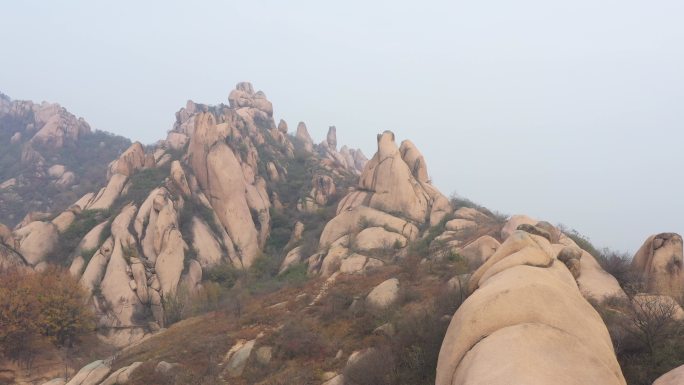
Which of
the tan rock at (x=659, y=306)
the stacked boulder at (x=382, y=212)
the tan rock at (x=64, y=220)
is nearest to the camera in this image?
the tan rock at (x=659, y=306)

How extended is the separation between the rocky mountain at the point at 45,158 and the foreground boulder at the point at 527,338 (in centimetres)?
7019

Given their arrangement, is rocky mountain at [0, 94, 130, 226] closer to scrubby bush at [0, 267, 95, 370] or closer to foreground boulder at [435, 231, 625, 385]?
scrubby bush at [0, 267, 95, 370]

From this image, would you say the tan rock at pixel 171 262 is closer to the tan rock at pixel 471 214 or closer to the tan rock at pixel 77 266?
the tan rock at pixel 77 266

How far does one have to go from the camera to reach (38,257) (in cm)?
3841

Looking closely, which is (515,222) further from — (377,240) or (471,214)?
(471,214)

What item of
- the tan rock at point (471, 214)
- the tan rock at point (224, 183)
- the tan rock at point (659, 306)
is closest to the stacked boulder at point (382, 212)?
the tan rock at point (471, 214)

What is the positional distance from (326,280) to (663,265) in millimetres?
20071

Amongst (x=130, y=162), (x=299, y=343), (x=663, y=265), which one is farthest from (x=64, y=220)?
(x=663, y=265)

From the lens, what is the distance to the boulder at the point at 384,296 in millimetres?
19344

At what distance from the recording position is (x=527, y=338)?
793 cm

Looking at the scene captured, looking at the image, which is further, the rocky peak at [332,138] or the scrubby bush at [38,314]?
the rocky peak at [332,138]

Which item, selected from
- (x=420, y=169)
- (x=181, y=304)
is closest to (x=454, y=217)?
(x=420, y=169)

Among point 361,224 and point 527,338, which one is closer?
point 527,338

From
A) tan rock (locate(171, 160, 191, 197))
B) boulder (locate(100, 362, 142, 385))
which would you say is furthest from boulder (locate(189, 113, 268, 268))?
boulder (locate(100, 362, 142, 385))
